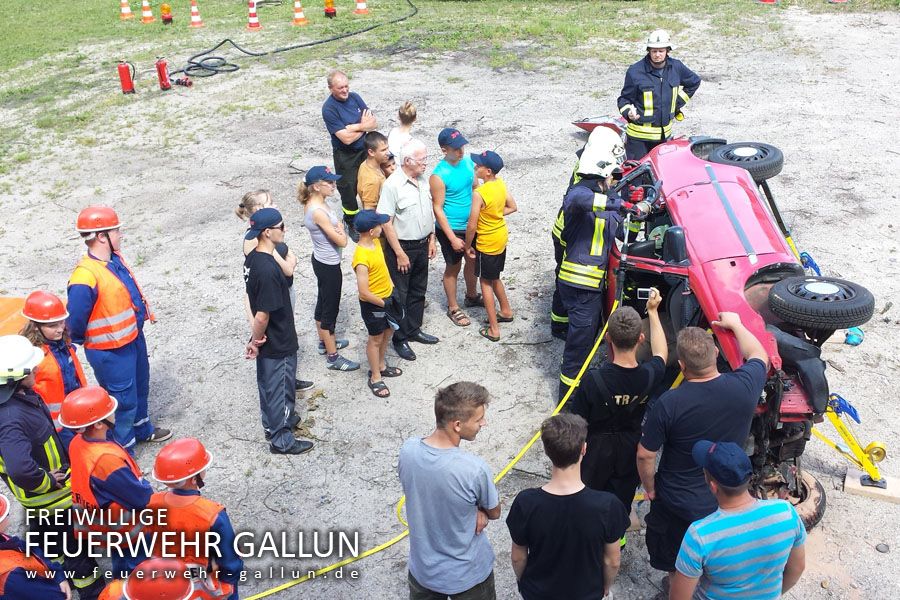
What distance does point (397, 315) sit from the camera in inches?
257

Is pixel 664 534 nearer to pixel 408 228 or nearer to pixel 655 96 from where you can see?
pixel 408 228

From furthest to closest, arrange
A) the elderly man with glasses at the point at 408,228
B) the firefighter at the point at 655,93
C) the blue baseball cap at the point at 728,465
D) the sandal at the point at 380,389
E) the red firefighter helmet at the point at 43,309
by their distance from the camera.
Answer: the firefighter at the point at 655,93 → the elderly man with glasses at the point at 408,228 → the sandal at the point at 380,389 → the red firefighter helmet at the point at 43,309 → the blue baseball cap at the point at 728,465

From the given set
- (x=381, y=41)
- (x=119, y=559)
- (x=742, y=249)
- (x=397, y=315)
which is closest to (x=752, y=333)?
(x=742, y=249)

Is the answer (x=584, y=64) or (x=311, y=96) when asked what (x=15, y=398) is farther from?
(x=584, y=64)

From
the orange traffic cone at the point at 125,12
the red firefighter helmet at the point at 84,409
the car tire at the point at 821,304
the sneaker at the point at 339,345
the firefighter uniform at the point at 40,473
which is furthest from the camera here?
the orange traffic cone at the point at 125,12

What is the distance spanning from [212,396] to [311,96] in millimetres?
8021

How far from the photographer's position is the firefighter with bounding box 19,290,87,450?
4.79 m

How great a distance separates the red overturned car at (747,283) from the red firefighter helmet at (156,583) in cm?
302

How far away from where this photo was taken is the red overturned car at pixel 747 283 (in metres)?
4.36

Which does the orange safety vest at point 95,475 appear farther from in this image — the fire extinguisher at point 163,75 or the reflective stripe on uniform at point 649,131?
the fire extinguisher at point 163,75

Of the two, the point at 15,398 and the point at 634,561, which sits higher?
the point at 15,398

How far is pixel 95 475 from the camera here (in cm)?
399

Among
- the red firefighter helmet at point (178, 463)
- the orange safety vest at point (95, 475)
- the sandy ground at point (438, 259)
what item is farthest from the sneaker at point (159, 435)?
the red firefighter helmet at point (178, 463)

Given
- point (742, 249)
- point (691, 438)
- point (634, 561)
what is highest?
point (742, 249)
